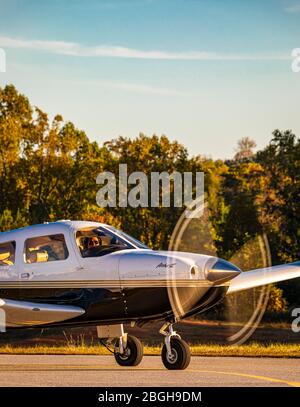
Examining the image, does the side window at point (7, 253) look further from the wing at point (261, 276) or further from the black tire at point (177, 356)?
the wing at point (261, 276)

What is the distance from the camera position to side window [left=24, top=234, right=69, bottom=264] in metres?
17.2

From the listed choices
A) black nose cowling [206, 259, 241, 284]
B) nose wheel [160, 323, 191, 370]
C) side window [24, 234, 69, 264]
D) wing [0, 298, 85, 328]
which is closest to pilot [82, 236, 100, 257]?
side window [24, 234, 69, 264]

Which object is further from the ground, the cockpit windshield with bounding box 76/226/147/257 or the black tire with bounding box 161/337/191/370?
the cockpit windshield with bounding box 76/226/147/257

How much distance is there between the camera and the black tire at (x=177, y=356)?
16703mm

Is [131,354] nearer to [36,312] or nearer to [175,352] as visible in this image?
[175,352]

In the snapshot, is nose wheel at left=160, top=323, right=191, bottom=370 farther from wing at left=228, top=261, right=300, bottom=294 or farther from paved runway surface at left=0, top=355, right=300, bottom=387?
wing at left=228, top=261, right=300, bottom=294

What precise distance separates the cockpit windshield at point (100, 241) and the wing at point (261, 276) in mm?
2660

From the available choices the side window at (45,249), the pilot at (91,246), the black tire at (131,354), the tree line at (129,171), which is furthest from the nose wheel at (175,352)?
the tree line at (129,171)

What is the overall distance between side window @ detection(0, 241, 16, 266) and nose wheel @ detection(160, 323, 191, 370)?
325cm

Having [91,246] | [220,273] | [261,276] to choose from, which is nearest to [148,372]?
[220,273]

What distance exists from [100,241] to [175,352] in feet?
8.21

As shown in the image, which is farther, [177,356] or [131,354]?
[131,354]

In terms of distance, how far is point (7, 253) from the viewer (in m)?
17.7
